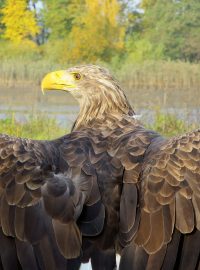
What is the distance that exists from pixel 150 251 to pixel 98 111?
5.57 ft

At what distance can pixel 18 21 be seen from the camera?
29031 mm

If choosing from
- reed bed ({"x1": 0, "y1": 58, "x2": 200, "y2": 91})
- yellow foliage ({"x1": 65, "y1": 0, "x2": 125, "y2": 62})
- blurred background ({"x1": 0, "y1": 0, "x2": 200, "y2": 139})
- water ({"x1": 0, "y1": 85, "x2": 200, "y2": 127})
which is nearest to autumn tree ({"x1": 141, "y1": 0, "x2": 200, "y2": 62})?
blurred background ({"x1": 0, "y1": 0, "x2": 200, "y2": 139})

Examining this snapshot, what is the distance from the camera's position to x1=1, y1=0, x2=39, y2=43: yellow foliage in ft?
89.6

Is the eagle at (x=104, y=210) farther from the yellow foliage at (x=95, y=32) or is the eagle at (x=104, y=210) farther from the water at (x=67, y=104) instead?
the yellow foliage at (x=95, y=32)

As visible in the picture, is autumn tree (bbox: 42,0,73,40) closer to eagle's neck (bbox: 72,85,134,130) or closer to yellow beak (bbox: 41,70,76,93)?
yellow beak (bbox: 41,70,76,93)

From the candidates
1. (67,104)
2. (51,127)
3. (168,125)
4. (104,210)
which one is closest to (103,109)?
(104,210)

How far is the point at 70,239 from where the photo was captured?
14.7 ft

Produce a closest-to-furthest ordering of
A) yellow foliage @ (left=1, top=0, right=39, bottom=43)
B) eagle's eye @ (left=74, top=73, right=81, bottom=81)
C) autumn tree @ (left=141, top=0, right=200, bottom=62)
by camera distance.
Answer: eagle's eye @ (left=74, top=73, right=81, bottom=81)
yellow foliage @ (left=1, top=0, right=39, bottom=43)
autumn tree @ (left=141, top=0, right=200, bottom=62)

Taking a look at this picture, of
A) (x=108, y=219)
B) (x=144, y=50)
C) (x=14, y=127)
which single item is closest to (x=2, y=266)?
(x=108, y=219)

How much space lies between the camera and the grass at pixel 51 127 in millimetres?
13344

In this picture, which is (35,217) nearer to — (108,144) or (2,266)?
(2,266)

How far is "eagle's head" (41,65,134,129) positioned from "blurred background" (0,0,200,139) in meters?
8.34

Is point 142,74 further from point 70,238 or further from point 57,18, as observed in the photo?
point 70,238

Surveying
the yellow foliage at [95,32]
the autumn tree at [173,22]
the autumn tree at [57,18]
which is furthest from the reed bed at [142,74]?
the autumn tree at [57,18]
